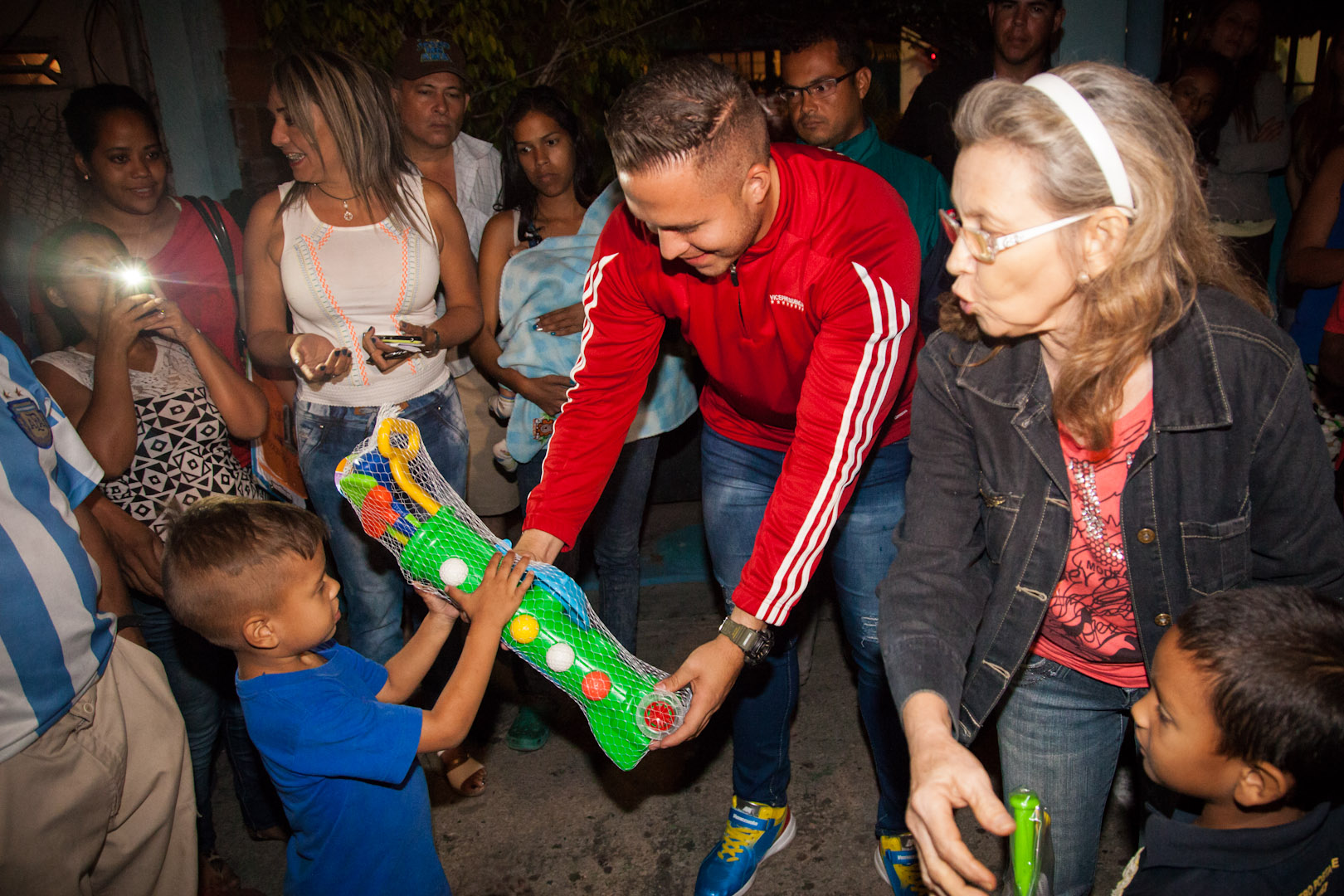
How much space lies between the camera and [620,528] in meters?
3.03

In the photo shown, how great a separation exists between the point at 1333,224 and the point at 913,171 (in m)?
1.63

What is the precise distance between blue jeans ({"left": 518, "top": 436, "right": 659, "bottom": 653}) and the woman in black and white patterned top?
990mm

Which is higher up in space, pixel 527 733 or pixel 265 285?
pixel 265 285

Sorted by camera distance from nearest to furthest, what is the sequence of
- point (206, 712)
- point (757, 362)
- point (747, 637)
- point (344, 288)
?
point (747, 637), point (757, 362), point (206, 712), point (344, 288)

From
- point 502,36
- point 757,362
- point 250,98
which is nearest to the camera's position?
point 757,362

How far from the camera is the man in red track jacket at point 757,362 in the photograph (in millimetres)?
1767

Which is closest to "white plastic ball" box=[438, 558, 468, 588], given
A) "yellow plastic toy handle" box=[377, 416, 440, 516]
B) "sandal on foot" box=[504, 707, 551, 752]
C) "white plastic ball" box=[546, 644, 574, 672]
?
"yellow plastic toy handle" box=[377, 416, 440, 516]

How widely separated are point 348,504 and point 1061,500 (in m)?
2.09

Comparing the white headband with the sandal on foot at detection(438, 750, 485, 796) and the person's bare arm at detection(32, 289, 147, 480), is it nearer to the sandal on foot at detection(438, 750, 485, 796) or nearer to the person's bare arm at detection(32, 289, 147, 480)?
the person's bare arm at detection(32, 289, 147, 480)

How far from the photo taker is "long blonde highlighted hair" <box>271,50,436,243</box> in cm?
270

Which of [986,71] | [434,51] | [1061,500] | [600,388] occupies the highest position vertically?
[434,51]

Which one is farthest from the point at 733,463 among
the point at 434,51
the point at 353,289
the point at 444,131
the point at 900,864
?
the point at 434,51

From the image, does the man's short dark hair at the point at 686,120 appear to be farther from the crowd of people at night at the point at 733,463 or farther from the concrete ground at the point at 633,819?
the concrete ground at the point at 633,819

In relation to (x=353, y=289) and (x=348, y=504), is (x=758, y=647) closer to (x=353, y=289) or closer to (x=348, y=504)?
(x=348, y=504)
